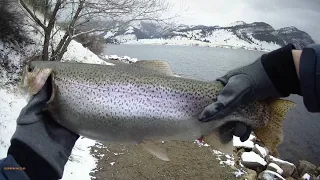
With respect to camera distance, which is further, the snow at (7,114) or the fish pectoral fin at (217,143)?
the snow at (7,114)

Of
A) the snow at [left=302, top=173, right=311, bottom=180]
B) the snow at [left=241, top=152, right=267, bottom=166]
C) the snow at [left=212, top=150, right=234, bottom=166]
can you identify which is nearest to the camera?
the snow at [left=212, top=150, right=234, bottom=166]

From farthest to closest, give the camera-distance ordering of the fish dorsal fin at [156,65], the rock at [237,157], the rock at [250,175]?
the rock at [237,157] → the rock at [250,175] → the fish dorsal fin at [156,65]

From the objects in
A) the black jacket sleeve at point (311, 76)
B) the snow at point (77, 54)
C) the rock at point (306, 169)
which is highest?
the black jacket sleeve at point (311, 76)

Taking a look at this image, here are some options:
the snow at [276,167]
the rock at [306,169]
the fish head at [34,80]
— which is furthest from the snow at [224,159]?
the fish head at [34,80]

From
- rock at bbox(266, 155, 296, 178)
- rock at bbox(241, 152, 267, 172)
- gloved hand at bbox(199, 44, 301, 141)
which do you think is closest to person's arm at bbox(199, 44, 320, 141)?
gloved hand at bbox(199, 44, 301, 141)

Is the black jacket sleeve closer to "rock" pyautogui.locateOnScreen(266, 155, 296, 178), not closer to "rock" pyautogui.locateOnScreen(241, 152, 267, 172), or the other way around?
"rock" pyautogui.locateOnScreen(241, 152, 267, 172)

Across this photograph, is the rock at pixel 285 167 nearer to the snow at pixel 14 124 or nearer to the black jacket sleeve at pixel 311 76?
the snow at pixel 14 124
